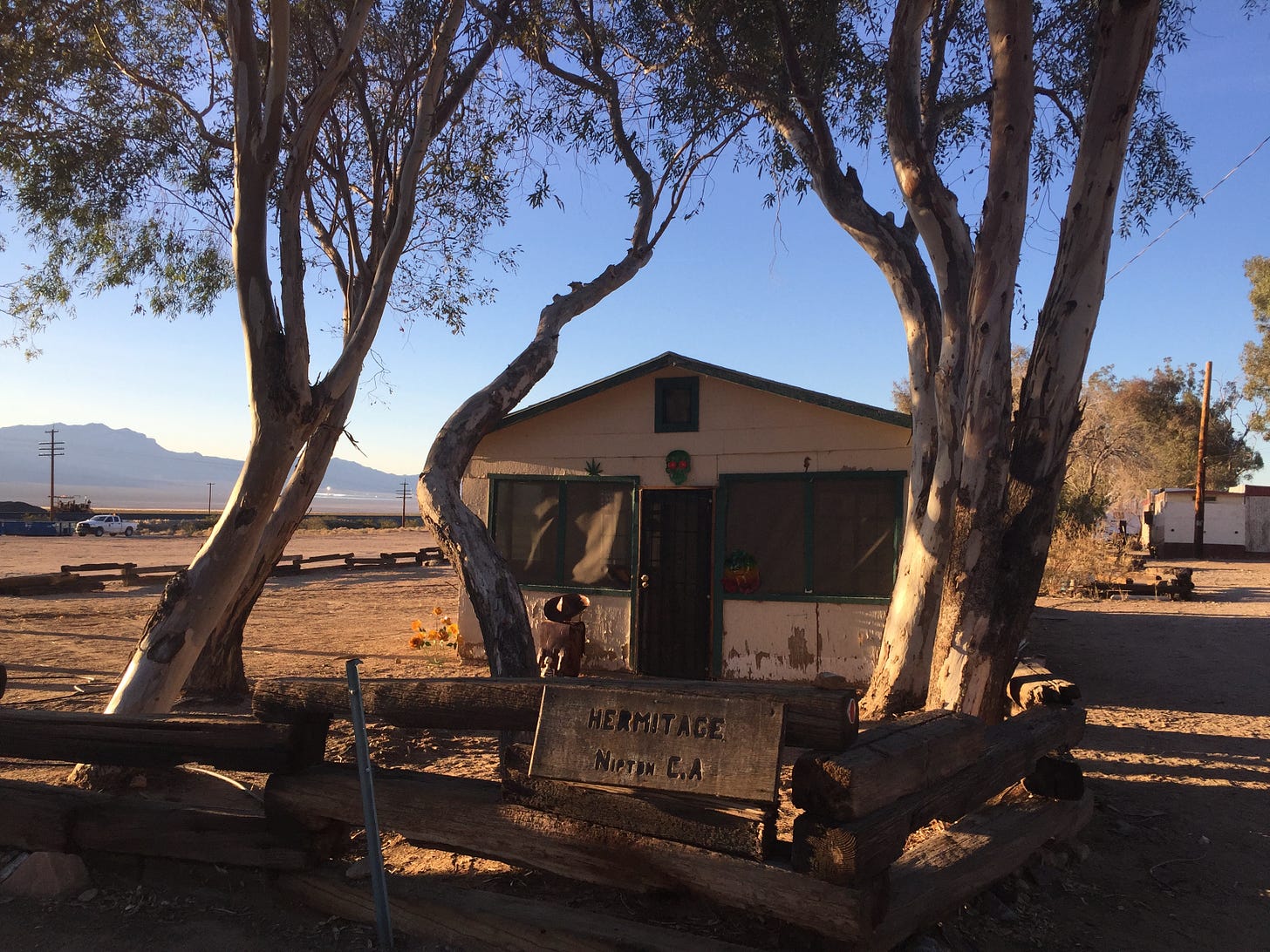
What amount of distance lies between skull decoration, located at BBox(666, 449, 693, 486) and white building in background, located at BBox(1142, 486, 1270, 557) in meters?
30.0

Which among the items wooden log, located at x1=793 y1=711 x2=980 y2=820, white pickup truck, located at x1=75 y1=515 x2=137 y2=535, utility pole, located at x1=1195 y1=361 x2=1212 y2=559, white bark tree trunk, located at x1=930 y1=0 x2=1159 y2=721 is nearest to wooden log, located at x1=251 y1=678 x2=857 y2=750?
wooden log, located at x1=793 y1=711 x2=980 y2=820

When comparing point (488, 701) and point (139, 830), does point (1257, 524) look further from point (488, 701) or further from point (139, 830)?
point (139, 830)

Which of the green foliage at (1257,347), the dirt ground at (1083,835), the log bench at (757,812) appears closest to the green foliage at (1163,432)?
the green foliage at (1257,347)

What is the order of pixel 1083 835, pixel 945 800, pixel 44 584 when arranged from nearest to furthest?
pixel 945 800 → pixel 1083 835 → pixel 44 584

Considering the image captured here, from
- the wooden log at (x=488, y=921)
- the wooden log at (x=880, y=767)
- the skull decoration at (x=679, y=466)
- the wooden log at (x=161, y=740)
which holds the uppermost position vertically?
the skull decoration at (x=679, y=466)

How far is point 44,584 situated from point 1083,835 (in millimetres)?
21527

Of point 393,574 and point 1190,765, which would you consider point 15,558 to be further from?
point 1190,765

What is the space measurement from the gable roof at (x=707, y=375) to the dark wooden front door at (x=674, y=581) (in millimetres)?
1401

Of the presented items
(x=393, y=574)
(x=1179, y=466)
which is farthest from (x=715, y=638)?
(x=1179, y=466)

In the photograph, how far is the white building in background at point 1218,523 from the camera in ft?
109

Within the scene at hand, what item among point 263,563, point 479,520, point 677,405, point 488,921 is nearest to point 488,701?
point 488,921

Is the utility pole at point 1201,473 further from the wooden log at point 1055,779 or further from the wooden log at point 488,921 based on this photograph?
the wooden log at point 488,921

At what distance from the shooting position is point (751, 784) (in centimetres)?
331

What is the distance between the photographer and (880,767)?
338 cm
